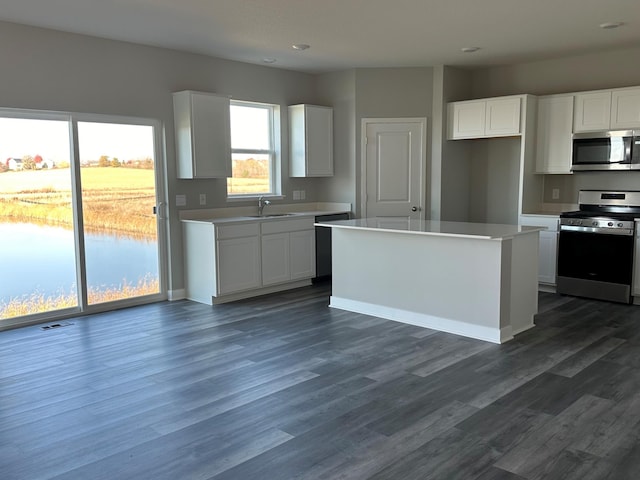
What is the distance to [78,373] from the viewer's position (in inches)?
148

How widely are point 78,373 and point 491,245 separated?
3138 millimetres

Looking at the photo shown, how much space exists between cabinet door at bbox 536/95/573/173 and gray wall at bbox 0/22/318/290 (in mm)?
3056

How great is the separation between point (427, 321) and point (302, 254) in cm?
217

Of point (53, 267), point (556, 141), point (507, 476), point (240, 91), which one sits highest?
point (240, 91)

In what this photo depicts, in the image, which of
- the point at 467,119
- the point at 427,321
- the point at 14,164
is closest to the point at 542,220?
the point at 467,119

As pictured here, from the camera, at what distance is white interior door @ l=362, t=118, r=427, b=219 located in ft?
22.6

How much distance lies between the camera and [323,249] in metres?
6.82

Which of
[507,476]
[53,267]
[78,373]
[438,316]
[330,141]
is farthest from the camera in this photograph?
[330,141]

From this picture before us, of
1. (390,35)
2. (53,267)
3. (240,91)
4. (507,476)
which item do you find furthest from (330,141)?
(507,476)

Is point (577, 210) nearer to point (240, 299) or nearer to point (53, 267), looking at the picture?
point (240, 299)

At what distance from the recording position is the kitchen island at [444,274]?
171 inches

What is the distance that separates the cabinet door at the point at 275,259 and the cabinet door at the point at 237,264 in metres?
0.10

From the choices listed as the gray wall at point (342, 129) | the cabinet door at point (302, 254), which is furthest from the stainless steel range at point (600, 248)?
the cabinet door at point (302, 254)

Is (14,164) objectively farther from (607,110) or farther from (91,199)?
(607,110)
